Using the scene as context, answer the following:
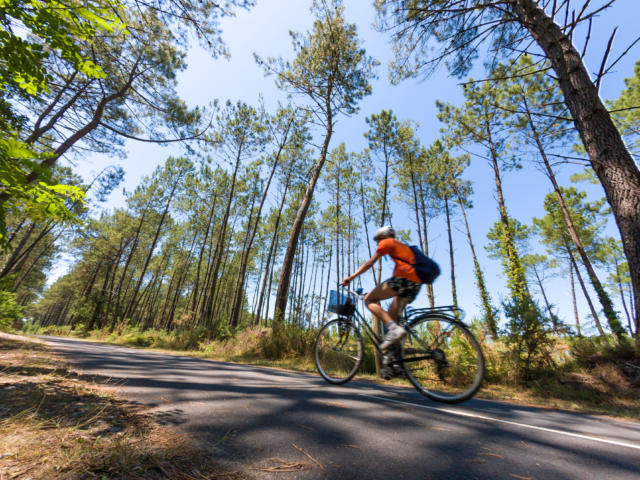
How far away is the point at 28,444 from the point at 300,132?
1663cm

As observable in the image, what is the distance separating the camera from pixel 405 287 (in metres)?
3.00

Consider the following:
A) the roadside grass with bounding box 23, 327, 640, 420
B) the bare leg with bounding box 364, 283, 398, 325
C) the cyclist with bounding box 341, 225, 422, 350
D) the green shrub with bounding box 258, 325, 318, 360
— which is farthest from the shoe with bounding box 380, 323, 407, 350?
the green shrub with bounding box 258, 325, 318, 360

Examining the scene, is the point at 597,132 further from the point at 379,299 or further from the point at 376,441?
the point at 376,441

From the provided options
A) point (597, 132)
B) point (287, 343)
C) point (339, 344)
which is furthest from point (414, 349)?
point (287, 343)

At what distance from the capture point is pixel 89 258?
24.9m

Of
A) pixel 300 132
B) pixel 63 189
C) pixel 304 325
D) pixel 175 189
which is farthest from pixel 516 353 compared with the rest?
pixel 175 189

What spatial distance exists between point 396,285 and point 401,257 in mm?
355

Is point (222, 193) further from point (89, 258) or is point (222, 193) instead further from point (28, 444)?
point (28, 444)

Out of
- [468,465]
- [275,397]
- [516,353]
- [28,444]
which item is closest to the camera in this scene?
[28,444]

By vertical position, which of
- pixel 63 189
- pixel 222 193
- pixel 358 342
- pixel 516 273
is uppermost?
pixel 222 193

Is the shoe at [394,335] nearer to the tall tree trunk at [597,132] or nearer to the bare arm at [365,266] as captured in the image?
the bare arm at [365,266]

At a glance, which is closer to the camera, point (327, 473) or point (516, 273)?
point (327, 473)

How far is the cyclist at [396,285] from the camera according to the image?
296 cm

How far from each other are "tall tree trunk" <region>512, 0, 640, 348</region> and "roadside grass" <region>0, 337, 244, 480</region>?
6401 mm
